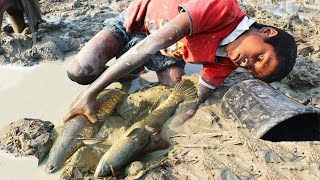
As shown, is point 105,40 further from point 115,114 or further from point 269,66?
point 269,66

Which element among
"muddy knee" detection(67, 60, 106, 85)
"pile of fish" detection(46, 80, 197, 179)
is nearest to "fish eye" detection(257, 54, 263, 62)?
"pile of fish" detection(46, 80, 197, 179)

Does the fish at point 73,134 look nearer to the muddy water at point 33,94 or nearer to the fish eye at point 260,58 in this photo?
the muddy water at point 33,94

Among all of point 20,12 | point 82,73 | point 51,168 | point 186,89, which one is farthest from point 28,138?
point 20,12

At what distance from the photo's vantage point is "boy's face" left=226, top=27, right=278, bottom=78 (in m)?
2.78

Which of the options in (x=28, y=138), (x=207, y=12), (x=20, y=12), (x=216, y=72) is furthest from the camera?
(x=20, y=12)

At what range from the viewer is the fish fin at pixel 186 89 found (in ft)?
11.0

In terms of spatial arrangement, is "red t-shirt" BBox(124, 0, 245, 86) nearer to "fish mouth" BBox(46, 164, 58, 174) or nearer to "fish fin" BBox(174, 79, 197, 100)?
"fish fin" BBox(174, 79, 197, 100)

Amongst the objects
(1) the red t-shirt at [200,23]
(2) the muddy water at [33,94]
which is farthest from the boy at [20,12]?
(1) the red t-shirt at [200,23]

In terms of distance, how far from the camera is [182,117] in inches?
125

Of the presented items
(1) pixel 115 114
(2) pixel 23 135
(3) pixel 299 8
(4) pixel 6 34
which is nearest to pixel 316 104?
(1) pixel 115 114

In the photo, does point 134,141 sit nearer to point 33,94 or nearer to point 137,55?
point 137,55

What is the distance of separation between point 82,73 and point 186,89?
958 millimetres

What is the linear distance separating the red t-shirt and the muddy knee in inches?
20.1

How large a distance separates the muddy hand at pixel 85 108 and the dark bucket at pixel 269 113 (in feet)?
3.52
